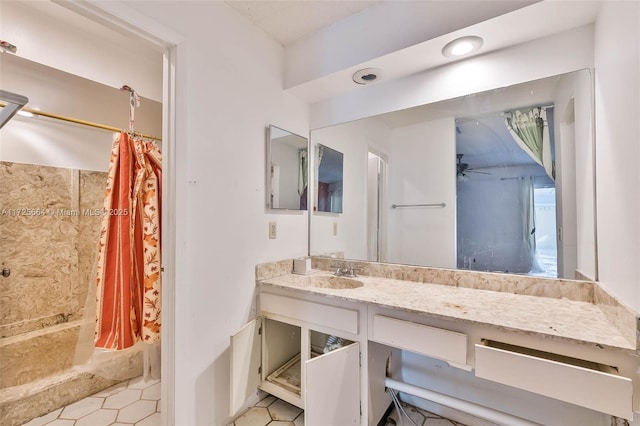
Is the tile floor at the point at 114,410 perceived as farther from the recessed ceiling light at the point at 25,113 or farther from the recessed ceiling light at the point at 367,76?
the recessed ceiling light at the point at 367,76

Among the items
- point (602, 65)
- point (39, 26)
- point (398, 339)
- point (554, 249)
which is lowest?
point (398, 339)

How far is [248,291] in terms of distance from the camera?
1546 millimetres

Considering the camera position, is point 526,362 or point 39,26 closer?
point 526,362

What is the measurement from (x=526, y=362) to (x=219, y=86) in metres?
1.77

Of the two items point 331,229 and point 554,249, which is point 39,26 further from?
point 554,249

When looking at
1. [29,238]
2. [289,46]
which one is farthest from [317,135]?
[29,238]

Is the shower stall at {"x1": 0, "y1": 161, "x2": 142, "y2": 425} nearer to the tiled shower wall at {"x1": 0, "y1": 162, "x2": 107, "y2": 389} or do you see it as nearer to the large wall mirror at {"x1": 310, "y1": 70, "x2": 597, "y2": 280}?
the tiled shower wall at {"x1": 0, "y1": 162, "x2": 107, "y2": 389}

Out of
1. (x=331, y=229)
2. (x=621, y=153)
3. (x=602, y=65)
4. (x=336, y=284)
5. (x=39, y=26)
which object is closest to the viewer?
(x=621, y=153)

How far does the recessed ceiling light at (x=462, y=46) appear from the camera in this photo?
129 centimetres

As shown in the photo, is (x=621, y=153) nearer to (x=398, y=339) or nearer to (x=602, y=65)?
(x=602, y=65)

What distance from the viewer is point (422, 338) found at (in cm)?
108

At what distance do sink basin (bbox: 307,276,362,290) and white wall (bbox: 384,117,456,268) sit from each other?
32 cm

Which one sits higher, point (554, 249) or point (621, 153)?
point (621, 153)

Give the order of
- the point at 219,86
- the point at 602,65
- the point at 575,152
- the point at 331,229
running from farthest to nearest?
the point at 331,229
the point at 219,86
the point at 575,152
the point at 602,65
